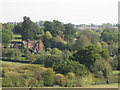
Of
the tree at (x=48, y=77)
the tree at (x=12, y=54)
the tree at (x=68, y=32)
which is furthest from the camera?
the tree at (x=68, y=32)

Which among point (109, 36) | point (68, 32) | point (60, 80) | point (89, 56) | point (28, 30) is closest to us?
point (60, 80)

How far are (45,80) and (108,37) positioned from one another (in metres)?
25.6

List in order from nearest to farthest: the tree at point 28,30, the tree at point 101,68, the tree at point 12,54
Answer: the tree at point 101,68 < the tree at point 12,54 < the tree at point 28,30

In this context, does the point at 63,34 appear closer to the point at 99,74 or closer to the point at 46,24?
the point at 46,24

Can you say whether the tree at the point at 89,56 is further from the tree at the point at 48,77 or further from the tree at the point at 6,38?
the tree at the point at 6,38

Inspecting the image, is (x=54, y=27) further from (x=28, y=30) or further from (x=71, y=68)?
(x=71, y=68)

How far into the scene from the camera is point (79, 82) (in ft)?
62.2

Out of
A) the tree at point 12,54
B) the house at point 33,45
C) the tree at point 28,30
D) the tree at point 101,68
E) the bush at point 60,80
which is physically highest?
the tree at point 28,30

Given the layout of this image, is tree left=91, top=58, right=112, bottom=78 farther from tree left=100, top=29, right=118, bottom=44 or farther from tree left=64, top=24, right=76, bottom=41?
tree left=64, top=24, right=76, bottom=41

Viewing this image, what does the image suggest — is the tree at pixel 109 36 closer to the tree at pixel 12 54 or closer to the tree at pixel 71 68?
the tree at pixel 12 54

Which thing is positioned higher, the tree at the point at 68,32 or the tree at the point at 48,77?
the tree at the point at 68,32

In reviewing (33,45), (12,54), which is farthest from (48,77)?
(33,45)

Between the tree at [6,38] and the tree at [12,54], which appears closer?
the tree at [12,54]

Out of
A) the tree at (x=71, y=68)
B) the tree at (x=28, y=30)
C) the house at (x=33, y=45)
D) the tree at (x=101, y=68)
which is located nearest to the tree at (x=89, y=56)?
the tree at (x=101, y=68)
